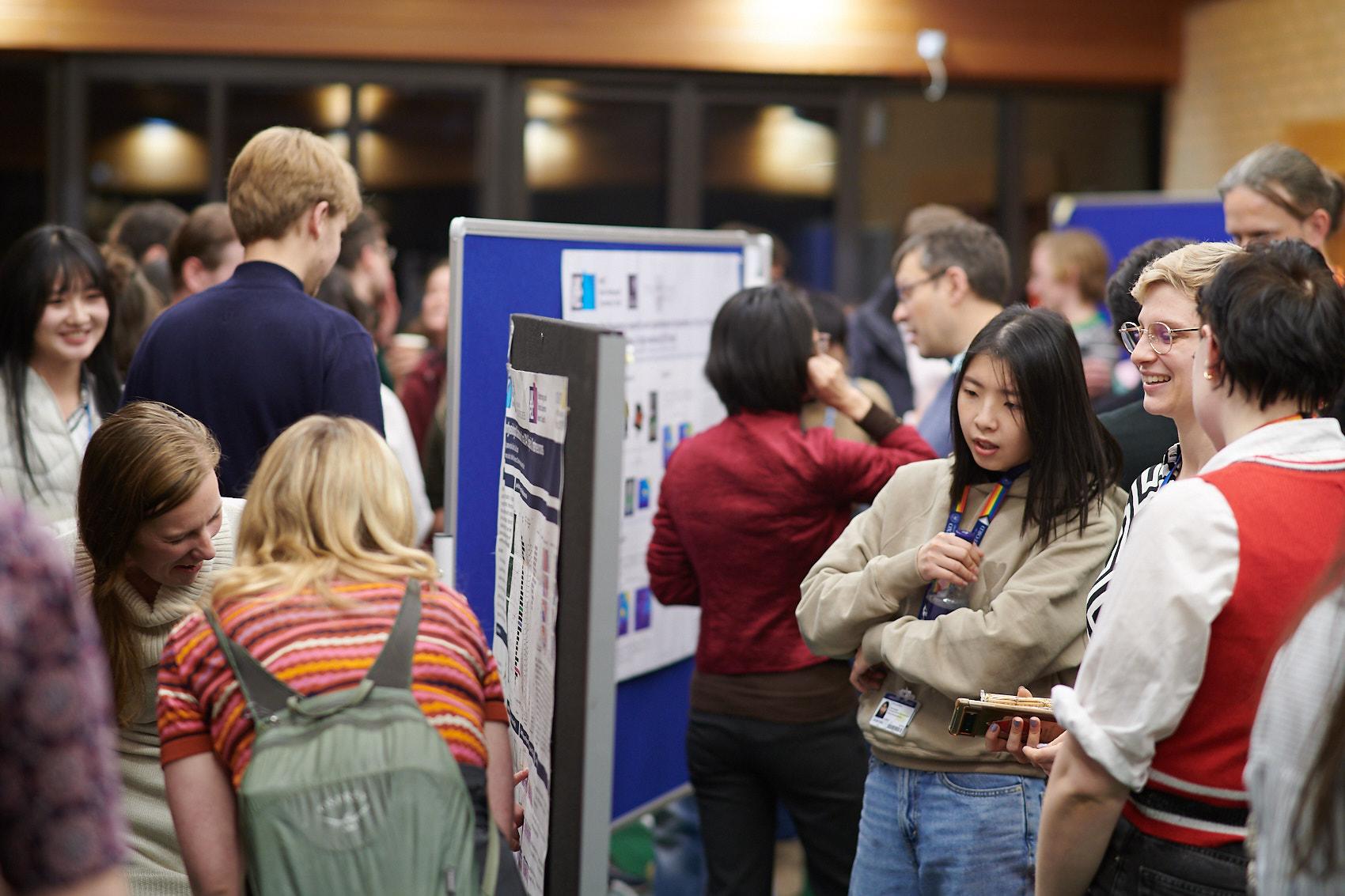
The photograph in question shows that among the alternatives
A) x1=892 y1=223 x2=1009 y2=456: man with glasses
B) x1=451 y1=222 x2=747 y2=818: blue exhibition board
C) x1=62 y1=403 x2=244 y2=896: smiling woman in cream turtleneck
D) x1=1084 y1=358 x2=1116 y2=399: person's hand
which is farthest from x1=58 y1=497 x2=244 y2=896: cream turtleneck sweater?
x1=1084 y1=358 x2=1116 y2=399: person's hand

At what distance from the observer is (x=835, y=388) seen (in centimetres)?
294

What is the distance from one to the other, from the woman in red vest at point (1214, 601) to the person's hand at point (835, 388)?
1.25 metres

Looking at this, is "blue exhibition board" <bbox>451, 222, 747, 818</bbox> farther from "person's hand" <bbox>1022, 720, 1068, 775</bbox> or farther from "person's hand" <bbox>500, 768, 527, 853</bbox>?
"person's hand" <bbox>1022, 720, 1068, 775</bbox>

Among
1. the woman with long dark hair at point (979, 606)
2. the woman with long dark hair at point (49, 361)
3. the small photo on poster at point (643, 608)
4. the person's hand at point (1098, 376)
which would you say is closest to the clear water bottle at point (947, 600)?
the woman with long dark hair at point (979, 606)

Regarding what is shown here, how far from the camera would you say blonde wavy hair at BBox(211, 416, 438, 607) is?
1.61 metres

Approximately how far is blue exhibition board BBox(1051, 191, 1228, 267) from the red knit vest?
424cm

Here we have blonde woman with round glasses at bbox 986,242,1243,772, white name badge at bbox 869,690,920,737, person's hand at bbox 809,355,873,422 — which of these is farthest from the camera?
person's hand at bbox 809,355,873,422

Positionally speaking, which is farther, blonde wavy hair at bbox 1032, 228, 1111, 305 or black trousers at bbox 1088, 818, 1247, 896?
blonde wavy hair at bbox 1032, 228, 1111, 305

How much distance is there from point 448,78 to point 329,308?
498cm

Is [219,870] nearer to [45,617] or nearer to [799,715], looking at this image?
[45,617]

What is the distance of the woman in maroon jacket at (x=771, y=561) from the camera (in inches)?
113

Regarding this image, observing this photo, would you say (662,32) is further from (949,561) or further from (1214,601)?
(1214,601)

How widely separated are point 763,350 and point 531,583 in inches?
44.6

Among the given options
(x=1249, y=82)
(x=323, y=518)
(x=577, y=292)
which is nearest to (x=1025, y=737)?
(x=323, y=518)
